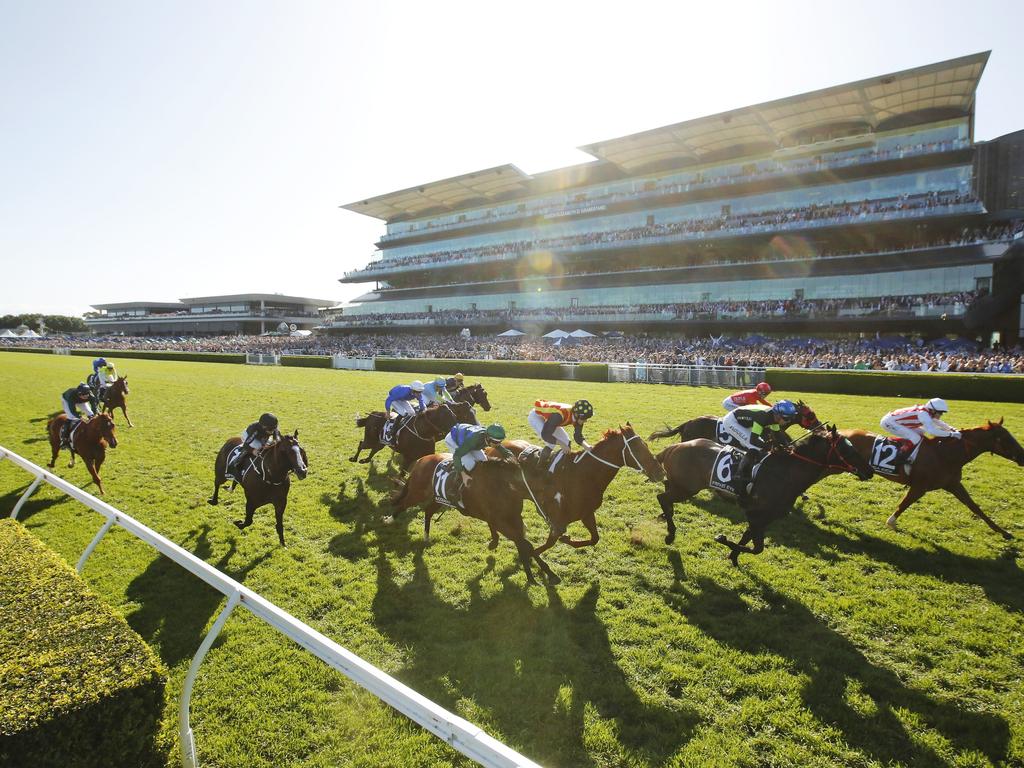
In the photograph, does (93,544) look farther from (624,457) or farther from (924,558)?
(924,558)

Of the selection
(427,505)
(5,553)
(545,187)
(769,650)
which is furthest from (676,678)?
(545,187)

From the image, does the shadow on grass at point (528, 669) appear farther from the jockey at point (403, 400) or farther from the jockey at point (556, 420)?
the jockey at point (403, 400)

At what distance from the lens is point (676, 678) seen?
3979 millimetres

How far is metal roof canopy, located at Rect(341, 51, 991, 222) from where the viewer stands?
32.8 metres

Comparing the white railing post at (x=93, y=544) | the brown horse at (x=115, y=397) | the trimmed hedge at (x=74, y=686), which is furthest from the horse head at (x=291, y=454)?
the brown horse at (x=115, y=397)

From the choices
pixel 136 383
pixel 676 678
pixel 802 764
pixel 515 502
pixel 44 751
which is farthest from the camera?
pixel 136 383

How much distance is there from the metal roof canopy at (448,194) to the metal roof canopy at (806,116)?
11801mm

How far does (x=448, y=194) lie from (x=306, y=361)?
3143 cm

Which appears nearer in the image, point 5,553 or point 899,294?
point 5,553

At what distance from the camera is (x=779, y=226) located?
37125 millimetres

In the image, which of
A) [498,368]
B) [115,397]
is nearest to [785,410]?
[115,397]

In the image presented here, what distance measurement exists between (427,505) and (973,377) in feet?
64.3

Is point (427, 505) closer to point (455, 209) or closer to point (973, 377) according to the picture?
point (973, 377)

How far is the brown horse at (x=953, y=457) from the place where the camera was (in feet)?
21.4
